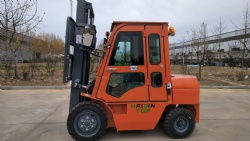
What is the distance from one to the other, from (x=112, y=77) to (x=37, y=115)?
11.9 feet

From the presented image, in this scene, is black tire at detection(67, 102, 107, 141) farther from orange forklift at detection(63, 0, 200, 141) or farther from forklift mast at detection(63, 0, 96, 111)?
forklift mast at detection(63, 0, 96, 111)

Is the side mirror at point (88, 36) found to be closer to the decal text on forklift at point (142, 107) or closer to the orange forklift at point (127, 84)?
the orange forklift at point (127, 84)

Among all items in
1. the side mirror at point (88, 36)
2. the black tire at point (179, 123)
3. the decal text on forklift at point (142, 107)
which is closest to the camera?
the side mirror at point (88, 36)

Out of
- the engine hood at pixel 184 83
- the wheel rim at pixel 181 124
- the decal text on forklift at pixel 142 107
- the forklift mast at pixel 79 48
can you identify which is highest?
the forklift mast at pixel 79 48

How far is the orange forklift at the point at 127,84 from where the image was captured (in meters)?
5.75

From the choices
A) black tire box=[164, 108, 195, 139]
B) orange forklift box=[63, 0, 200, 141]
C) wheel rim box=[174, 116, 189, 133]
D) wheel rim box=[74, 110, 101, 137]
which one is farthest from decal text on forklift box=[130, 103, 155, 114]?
wheel rim box=[74, 110, 101, 137]

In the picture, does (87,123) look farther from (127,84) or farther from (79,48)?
(79,48)

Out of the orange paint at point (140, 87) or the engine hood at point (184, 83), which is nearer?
the orange paint at point (140, 87)

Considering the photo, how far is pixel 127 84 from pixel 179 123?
1.45 meters

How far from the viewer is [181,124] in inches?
240

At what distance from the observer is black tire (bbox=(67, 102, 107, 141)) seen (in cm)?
569

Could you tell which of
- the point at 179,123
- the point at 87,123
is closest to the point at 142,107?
the point at 179,123

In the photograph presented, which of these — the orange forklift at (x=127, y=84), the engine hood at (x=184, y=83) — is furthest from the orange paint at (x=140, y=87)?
the engine hood at (x=184, y=83)

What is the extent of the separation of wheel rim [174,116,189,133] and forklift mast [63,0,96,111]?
7.14ft
